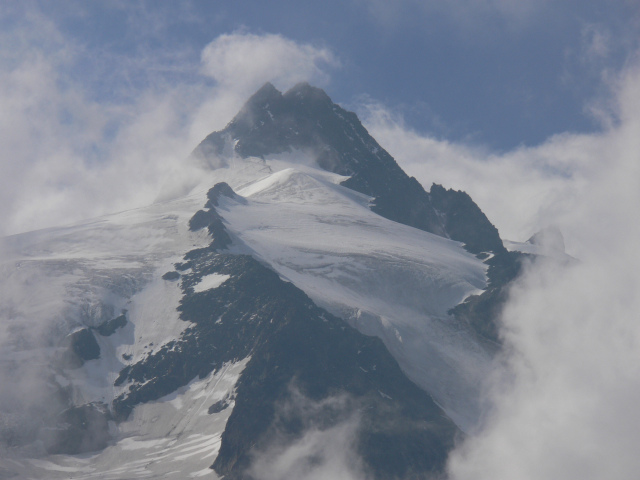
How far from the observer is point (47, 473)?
199m

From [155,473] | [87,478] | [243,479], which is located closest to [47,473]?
[87,478]

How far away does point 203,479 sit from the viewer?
655ft

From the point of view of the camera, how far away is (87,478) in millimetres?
198875

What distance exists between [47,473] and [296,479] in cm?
4674

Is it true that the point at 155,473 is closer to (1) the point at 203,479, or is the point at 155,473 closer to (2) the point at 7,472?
(1) the point at 203,479

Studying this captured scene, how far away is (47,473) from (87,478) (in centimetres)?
768

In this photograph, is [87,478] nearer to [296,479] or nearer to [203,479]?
[203,479]

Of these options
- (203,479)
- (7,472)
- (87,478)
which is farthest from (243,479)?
(7,472)

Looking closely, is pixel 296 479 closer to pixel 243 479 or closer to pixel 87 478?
pixel 243 479

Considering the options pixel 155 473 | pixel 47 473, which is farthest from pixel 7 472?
pixel 155 473

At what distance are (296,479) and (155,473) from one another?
26470mm

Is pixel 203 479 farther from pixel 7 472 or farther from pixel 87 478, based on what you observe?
pixel 7 472

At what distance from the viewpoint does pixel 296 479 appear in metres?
200

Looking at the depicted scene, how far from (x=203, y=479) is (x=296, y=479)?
57.4 ft
